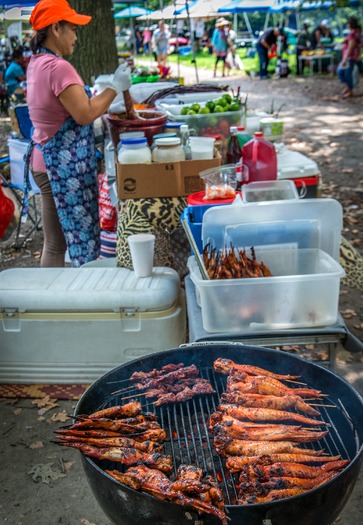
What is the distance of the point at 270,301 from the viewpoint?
3295 mm

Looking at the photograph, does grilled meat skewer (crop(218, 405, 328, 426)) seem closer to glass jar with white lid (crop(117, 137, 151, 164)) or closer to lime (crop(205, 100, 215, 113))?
glass jar with white lid (crop(117, 137, 151, 164))

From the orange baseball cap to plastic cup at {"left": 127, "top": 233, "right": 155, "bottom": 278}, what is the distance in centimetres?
182

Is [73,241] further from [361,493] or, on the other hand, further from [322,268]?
[361,493]

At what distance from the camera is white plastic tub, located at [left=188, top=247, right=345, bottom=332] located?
10.6 feet

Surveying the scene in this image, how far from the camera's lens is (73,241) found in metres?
5.30

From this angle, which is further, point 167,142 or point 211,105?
point 211,105

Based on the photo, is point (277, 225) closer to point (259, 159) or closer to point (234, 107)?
point (259, 159)

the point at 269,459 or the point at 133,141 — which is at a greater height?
the point at 133,141

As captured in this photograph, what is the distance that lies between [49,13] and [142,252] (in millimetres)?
2041

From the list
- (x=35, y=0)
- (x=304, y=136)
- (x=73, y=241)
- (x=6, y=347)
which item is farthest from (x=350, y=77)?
(x=6, y=347)

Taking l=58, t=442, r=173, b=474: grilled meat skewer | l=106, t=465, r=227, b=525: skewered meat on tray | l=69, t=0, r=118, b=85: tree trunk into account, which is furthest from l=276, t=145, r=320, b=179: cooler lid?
l=69, t=0, r=118, b=85: tree trunk

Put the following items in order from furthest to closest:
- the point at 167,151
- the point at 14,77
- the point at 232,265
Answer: the point at 14,77
the point at 167,151
the point at 232,265

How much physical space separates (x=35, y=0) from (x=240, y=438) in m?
6.60

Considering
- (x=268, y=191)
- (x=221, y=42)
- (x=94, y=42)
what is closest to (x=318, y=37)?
(x=221, y=42)
